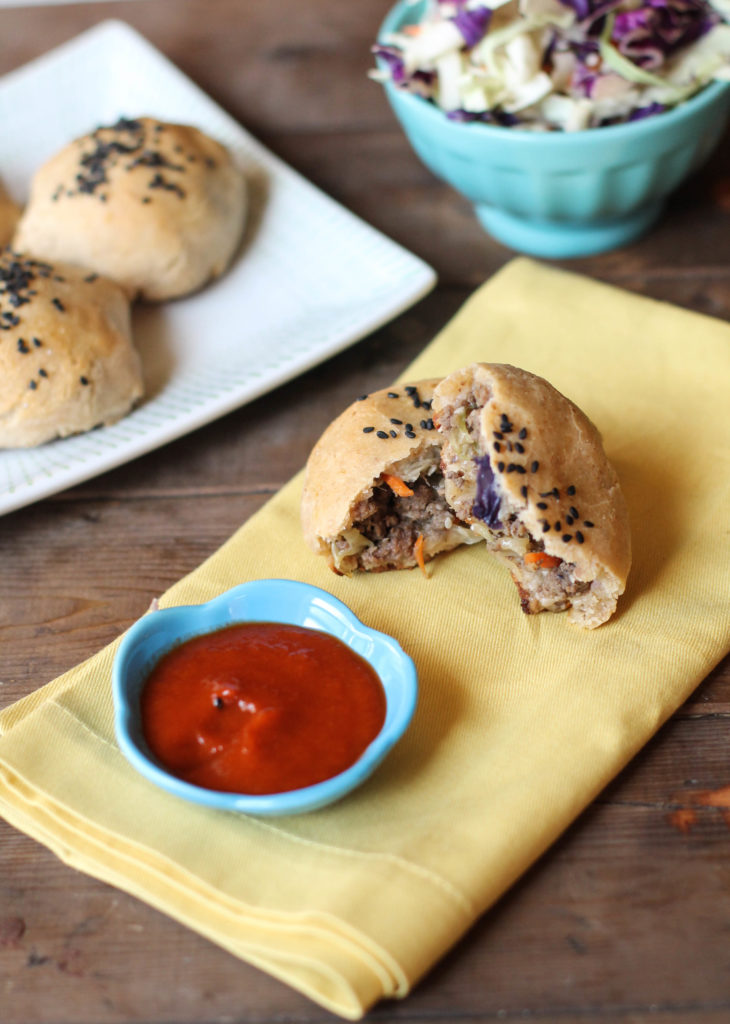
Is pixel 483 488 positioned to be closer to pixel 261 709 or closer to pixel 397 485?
pixel 397 485

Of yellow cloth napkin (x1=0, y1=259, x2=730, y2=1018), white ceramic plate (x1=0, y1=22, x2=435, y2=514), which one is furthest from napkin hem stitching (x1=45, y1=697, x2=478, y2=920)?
white ceramic plate (x1=0, y1=22, x2=435, y2=514)

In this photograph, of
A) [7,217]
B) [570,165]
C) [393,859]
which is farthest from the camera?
[7,217]

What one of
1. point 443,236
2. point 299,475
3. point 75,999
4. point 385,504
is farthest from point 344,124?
point 75,999

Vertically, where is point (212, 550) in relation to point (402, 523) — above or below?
below

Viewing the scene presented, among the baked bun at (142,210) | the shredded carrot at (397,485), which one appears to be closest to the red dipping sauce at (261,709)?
the shredded carrot at (397,485)

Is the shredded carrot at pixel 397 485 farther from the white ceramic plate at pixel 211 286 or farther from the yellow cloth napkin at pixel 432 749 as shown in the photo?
the white ceramic plate at pixel 211 286

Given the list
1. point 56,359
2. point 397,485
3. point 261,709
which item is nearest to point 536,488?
point 397,485
